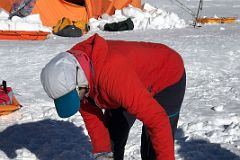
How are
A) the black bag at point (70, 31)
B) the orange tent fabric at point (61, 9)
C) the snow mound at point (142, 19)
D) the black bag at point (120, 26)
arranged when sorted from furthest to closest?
the snow mound at point (142, 19) → the orange tent fabric at point (61, 9) → the black bag at point (120, 26) → the black bag at point (70, 31)

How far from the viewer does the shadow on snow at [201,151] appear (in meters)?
4.78

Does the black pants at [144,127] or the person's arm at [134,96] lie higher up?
the person's arm at [134,96]

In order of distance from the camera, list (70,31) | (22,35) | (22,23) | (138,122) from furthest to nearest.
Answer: (70,31)
(22,23)
(22,35)
(138,122)

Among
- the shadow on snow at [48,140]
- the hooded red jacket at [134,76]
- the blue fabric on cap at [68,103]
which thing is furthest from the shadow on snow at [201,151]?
the blue fabric on cap at [68,103]

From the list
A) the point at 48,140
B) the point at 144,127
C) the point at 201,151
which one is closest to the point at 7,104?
the point at 48,140

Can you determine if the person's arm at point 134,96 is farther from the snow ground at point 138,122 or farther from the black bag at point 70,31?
the black bag at point 70,31

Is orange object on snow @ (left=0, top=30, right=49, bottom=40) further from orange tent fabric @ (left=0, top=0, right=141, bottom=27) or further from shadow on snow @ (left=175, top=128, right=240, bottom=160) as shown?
shadow on snow @ (left=175, top=128, right=240, bottom=160)

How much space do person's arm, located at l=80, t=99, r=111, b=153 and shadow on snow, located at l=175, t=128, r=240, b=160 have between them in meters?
1.52

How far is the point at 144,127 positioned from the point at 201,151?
1.85 meters

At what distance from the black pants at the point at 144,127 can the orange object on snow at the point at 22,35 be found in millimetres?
9004

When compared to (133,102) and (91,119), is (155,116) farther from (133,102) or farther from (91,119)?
(91,119)

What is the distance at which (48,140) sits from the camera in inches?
212

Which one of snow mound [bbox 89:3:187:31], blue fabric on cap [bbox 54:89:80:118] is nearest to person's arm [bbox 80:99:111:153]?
blue fabric on cap [bbox 54:89:80:118]

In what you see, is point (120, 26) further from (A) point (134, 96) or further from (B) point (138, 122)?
(A) point (134, 96)
